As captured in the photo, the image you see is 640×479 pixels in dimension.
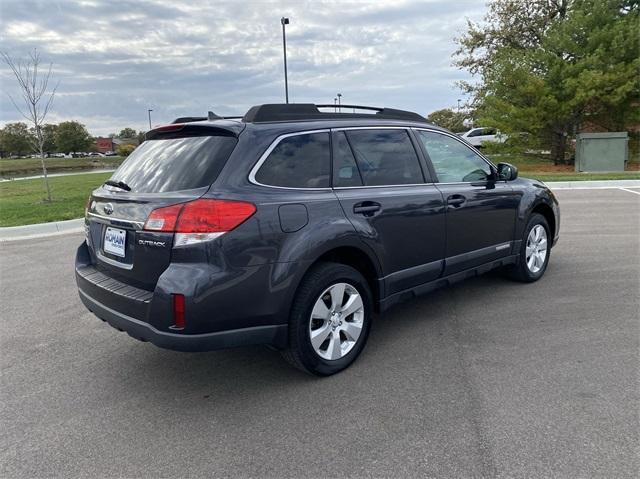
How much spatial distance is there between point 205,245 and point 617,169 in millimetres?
19489

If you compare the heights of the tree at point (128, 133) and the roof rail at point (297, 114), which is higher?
the tree at point (128, 133)

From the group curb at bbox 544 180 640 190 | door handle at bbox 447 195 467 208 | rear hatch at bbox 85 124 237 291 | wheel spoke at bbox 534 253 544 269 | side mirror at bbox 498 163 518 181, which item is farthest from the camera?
curb at bbox 544 180 640 190

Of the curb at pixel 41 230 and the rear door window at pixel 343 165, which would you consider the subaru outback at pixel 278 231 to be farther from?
the curb at pixel 41 230

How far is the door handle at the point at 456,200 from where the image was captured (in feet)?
13.1

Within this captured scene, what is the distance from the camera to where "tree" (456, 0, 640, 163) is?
17.9m

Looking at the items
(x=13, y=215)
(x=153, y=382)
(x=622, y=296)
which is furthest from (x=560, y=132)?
(x=153, y=382)

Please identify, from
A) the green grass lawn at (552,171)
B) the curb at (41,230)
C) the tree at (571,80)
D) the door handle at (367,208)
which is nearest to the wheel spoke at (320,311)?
the door handle at (367,208)

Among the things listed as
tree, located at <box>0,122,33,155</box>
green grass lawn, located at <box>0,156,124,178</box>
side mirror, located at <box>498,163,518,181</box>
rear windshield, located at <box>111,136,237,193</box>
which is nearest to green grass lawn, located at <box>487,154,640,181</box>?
side mirror, located at <box>498,163,518,181</box>

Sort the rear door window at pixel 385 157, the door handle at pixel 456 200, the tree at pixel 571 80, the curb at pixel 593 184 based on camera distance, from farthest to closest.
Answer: the tree at pixel 571 80 → the curb at pixel 593 184 → the door handle at pixel 456 200 → the rear door window at pixel 385 157

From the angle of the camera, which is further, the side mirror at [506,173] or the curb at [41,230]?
the curb at [41,230]

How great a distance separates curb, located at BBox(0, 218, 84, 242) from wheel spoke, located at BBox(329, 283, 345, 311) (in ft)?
25.0

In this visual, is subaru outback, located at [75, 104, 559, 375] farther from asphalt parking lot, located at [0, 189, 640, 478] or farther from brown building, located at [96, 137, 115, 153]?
brown building, located at [96, 137, 115, 153]

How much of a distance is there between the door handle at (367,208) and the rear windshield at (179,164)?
94cm

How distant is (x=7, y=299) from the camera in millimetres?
5148
